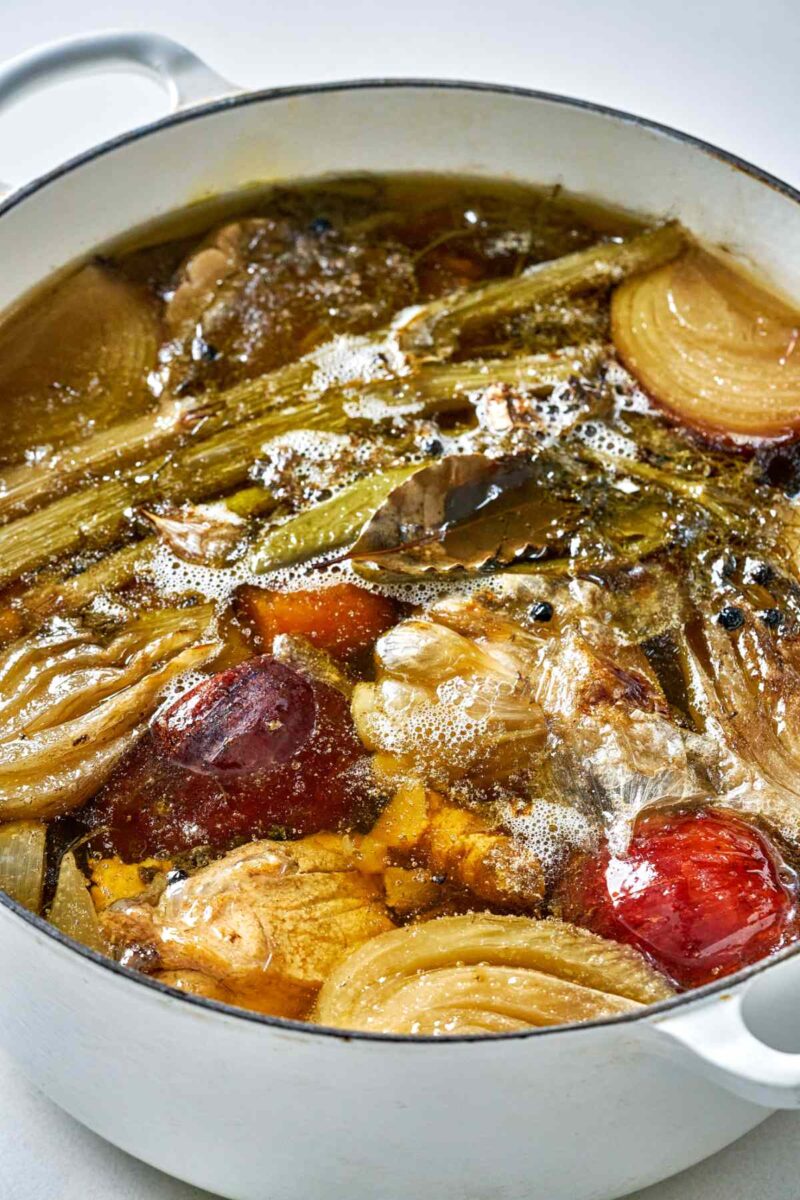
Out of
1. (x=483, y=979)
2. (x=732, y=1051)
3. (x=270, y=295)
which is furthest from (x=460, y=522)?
(x=732, y=1051)

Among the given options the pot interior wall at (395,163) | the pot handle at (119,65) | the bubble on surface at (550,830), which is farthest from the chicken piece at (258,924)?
the pot handle at (119,65)

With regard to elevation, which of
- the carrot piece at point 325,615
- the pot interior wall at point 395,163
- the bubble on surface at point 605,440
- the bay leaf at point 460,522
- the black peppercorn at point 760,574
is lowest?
the carrot piece at point 325,615

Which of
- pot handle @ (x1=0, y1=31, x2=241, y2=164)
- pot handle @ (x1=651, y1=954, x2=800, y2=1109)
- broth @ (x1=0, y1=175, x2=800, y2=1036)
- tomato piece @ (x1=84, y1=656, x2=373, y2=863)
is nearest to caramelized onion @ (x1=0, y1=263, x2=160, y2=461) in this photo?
broth @ (x1=0, y1=175, x2=800, y2=1036)

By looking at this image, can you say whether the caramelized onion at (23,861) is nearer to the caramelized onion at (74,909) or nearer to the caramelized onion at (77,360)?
the caramelized onion at (74,909)

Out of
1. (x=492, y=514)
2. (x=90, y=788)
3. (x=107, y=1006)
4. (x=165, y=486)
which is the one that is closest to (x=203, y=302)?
(x=165, y=486)

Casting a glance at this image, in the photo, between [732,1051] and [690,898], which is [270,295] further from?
[732,1051]

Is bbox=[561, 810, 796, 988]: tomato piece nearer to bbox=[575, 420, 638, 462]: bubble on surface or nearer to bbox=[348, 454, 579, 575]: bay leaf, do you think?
bbox=[348, 454, 579, 575]: bay leaf

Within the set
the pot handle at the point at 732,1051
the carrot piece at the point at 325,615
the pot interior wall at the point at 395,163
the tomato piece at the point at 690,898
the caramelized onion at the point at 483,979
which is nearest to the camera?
the pot handle at the point at 732,1051
